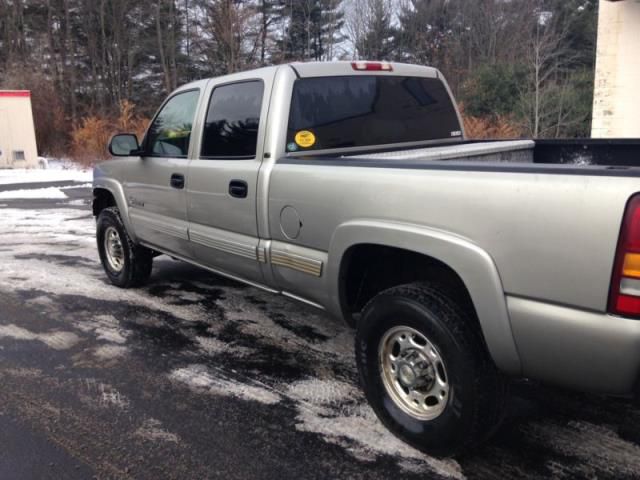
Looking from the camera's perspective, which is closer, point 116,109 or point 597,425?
point 597,425

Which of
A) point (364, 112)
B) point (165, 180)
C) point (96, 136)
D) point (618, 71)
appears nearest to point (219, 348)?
point (165, 180)

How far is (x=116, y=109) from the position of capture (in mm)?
33250

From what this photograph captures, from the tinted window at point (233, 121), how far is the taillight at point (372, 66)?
68cm

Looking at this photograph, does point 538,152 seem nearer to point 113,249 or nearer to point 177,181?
point 177,181

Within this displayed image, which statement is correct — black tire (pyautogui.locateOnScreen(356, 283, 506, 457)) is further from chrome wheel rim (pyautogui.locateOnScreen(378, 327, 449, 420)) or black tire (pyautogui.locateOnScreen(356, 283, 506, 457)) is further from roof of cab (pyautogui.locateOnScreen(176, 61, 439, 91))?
roof of cab (pyautogui.locateOnScreen(176, 61, 439, 91))

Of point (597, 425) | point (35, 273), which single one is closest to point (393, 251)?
point (597, 425)

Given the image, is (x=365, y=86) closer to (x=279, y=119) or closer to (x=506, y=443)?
(x=279, y=119)

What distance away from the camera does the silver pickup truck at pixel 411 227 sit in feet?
7.09

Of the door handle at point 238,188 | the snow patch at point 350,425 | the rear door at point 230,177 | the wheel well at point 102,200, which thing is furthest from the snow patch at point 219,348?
the wheel well at point 102,200

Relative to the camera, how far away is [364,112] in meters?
4.00

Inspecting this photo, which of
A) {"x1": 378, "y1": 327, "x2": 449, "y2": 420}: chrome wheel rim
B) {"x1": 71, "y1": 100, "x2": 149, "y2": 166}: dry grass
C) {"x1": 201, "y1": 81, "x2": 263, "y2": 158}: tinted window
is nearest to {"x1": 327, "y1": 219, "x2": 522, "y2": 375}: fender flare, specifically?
{"x1": 378, "y1": 327, "x2": 449, "y2": 420}: chrome wheel rim

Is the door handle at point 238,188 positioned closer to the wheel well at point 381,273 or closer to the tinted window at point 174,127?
the tinted window at point 174,127

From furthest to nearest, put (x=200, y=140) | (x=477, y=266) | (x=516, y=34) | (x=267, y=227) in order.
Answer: (x=516, y=34) → (x=200, y=140) → (x=267, y=227) → (x=477, y=266)

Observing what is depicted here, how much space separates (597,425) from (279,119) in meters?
2.50
